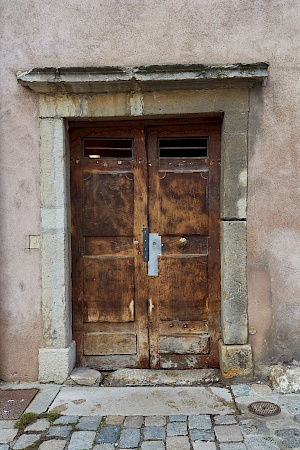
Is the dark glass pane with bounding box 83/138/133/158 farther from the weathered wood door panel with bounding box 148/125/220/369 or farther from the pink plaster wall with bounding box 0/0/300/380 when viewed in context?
the pink plaster wall with bounding box 0/0/300/380

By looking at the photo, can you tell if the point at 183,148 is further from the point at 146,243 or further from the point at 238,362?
the point at 238,362

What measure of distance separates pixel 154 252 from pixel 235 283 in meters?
0.82

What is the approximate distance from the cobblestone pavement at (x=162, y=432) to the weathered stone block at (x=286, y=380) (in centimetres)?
24

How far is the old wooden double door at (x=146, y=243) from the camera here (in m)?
4.32

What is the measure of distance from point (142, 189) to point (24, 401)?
213 cm

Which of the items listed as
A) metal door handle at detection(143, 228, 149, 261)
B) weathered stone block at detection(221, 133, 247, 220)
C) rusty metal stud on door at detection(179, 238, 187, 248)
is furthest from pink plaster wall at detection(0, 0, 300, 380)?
metal door handle at detection(143, 228, 149, 261)

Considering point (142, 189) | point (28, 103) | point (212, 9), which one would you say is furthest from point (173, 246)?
point (212, 9)

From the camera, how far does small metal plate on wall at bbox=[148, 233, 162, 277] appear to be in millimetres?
4363

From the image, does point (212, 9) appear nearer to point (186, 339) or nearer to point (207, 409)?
point (186, 339)

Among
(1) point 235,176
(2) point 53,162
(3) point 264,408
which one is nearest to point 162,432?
(3) point 264,408

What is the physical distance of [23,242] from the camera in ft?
13.7

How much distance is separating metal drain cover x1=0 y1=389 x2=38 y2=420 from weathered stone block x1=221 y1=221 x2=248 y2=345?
1798mm

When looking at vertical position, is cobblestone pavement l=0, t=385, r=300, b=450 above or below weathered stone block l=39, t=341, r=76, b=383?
below

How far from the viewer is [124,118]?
4188mm
